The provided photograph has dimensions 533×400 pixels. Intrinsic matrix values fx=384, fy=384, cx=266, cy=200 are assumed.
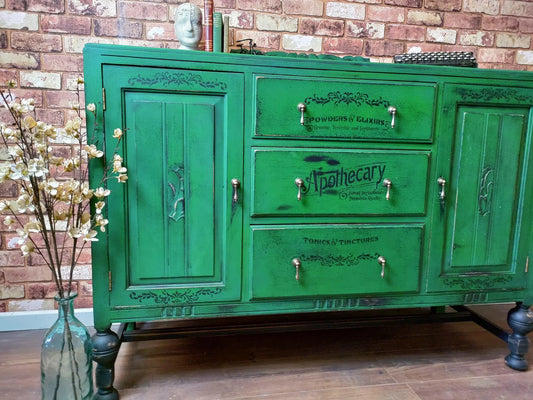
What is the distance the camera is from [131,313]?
127 centimetres

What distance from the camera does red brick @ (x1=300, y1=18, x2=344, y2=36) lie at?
1.88m

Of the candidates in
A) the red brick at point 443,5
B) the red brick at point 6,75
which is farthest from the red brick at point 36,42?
the red brick at point 443,5

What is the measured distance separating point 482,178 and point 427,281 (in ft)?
1.43

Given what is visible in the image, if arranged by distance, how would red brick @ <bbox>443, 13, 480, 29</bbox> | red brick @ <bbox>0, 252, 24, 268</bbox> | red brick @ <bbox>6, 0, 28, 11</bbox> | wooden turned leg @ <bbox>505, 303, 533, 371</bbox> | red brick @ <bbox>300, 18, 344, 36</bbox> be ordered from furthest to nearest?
red brick @ <bbox>443, 13, 480, 29</bbox> → red brick @ <bbox>300, 18, 344, 36</bbox> → red brick @ <bbox>0, 252, 24, 268</bbox> → red brick @ <bbox>6, 0, 28, 11</bbox> → wooden turned leg @ <bbox>505, 303, 533, 371</bbox>

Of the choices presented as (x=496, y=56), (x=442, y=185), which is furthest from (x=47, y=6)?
(x=496, y=56)

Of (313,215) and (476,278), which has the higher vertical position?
(313,215)

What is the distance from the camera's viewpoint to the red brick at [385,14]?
1921 mm

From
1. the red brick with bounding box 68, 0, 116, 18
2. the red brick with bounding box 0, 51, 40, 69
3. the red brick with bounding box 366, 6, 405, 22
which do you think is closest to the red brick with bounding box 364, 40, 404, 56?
the red brick with bounding box 366, 6, 405, 22

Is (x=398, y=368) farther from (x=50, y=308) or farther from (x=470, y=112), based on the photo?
(x=50, y=308)

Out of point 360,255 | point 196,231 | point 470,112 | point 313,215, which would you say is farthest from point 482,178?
point 196,231

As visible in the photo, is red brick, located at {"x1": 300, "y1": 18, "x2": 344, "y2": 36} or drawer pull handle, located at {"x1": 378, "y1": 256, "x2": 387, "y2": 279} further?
red brick, located at {"x1": 300, "y1": 18, "x2": 344, "y2": 36}

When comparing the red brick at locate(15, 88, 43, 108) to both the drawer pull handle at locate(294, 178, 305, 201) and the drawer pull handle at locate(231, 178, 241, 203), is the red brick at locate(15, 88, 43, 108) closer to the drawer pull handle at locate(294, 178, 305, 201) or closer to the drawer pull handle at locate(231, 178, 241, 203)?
the drawer pull handle at locate(231, 178, 241, 203)

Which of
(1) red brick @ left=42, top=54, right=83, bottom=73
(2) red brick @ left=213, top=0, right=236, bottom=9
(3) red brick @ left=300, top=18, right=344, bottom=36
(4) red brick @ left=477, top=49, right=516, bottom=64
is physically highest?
(2) red brick @ left=213, top=0, right=236, bottom=9

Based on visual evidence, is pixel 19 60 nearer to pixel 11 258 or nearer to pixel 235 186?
pixel 11 258
